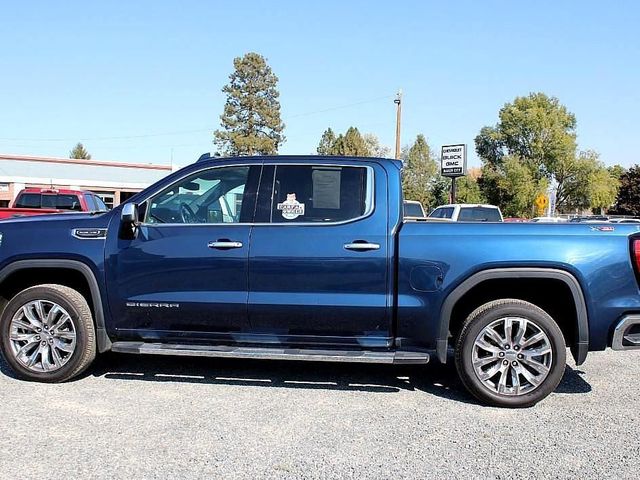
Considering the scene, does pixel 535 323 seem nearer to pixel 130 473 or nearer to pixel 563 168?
pixel 130 473

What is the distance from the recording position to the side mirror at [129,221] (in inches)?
184

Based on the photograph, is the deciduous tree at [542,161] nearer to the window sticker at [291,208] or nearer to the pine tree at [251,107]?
the pine tree at [251,107]

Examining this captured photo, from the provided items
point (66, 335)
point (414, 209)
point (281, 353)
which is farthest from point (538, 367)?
point (414, 209)

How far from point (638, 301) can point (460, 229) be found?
142 cm

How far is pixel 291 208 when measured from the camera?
4.76 m

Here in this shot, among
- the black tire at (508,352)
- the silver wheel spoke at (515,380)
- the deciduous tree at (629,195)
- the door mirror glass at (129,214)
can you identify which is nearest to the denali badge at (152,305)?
the door mirror glass at (129,214)

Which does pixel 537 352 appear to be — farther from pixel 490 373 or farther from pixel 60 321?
pixel 60 321

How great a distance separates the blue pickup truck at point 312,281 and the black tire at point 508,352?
0.01m

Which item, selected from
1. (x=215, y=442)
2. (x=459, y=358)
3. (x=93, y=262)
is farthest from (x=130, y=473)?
(x=459, y=358)

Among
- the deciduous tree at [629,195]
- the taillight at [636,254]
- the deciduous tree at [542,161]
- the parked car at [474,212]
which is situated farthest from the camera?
the deciduous tree at [629,195]

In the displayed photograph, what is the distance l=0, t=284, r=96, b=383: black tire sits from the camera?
4.80 metres

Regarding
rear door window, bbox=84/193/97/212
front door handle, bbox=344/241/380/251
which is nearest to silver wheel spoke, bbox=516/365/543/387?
front door handle, bbox=344/241/380/251

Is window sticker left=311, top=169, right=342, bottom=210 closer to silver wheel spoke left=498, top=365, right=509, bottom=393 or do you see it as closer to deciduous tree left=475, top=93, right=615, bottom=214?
silver wheel spoke left=498, top=365, right=509, bottom=393

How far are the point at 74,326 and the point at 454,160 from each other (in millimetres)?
28559
